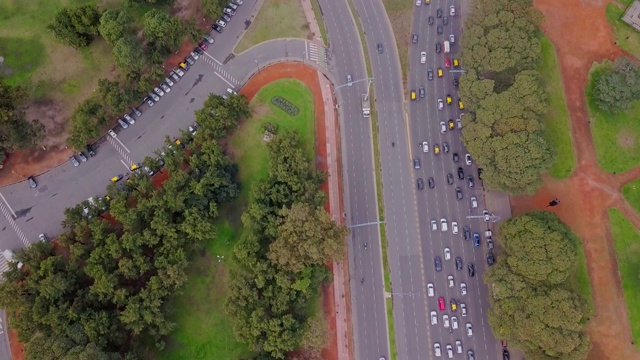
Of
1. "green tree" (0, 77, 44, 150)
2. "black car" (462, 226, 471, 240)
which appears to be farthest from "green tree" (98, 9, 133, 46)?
"black car" (462, 226, 471, 240)

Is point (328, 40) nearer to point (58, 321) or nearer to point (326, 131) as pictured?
point (326, 131)

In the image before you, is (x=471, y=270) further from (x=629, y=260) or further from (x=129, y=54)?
(x=129, y=54)

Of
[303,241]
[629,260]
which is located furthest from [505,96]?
[303,241]

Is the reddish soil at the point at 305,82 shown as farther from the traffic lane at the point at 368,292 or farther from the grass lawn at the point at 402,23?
the grass lawn at the point at 402,23

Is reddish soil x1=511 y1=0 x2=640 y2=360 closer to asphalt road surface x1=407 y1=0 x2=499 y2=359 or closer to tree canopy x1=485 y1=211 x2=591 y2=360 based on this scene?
tree canopy x1=485 y1=211 x2=591 y2=360

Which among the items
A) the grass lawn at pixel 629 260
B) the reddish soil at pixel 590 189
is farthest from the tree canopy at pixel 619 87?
the grass lawn at pixel 629 260

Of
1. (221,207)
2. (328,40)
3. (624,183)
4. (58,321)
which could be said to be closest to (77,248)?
(58,321)

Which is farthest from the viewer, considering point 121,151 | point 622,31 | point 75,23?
point 622,31
